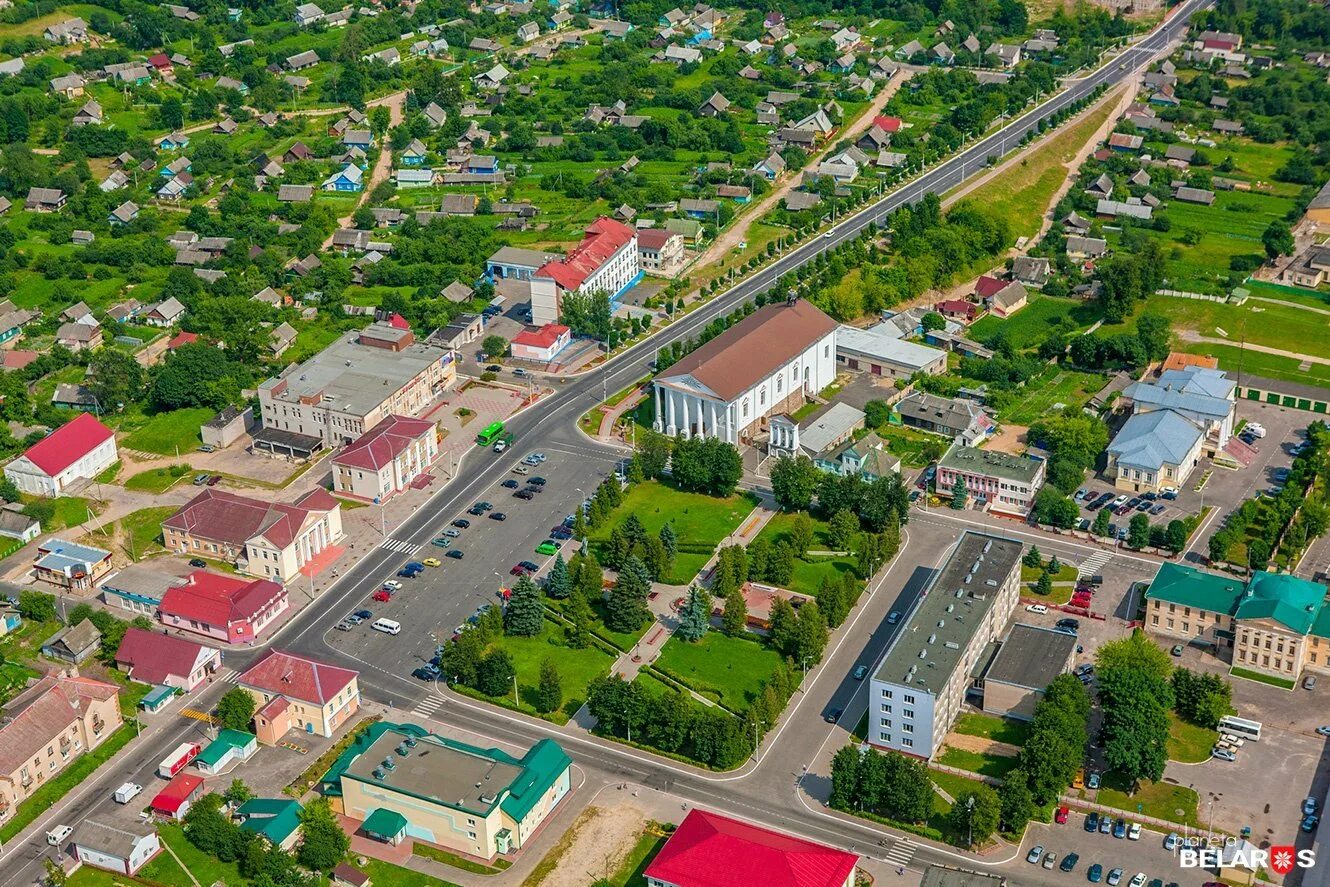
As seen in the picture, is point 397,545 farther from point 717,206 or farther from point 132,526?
point 717,206

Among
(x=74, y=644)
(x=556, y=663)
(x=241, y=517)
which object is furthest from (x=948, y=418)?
(x=74, y=644)

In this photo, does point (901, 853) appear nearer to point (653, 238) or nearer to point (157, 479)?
point (157, 479)

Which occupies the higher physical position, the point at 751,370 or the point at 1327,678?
the point at 751,370

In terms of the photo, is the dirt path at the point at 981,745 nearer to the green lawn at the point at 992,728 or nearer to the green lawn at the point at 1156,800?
Answer: the green lawn at the point at 992,728

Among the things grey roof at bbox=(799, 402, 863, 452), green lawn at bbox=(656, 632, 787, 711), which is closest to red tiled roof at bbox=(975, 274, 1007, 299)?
grey roof at bbox=(799, 402, 863, 452)

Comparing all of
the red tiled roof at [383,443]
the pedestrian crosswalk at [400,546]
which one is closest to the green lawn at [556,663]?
the pedestrian crosswalk at [400,546]

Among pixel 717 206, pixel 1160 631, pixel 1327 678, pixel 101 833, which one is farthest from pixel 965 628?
pixel 717 206
